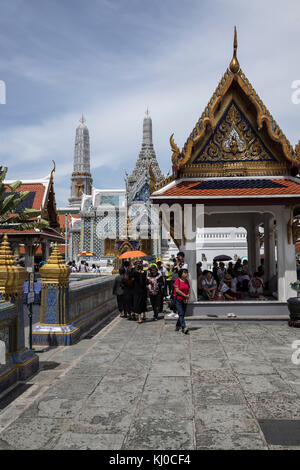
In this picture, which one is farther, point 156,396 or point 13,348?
point 13,348

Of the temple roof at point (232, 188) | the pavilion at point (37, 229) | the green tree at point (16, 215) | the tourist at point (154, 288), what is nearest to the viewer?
the temple roof at point (232, 188)

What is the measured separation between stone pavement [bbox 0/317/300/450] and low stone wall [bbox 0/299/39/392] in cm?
22

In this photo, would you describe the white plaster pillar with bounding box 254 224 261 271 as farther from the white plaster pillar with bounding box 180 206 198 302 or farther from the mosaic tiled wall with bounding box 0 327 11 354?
the mosaic tiled wall with bounding box 0 327 11 354

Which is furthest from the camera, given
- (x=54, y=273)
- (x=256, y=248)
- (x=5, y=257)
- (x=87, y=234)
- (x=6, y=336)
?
(x=87, y=234)

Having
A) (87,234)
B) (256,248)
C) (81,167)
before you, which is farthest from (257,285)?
(81,167)

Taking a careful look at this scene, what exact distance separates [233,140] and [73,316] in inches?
243

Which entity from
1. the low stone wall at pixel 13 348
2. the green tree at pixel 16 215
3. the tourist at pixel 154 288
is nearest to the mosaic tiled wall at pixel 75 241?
the green tree at pixel 16 215

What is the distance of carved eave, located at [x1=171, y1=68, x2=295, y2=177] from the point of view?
407 inches

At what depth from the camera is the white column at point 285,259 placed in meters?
9.93

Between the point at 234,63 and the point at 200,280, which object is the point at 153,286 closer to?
the point at 200,280

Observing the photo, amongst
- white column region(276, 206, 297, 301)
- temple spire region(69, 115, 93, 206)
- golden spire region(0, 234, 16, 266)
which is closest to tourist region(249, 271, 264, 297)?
white column region(276, 206, 297, 301)

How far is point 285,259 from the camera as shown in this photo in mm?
9953

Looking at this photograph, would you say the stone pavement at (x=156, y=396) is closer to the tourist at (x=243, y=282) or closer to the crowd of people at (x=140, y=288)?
the crowd of people at (x=140, y=288)
